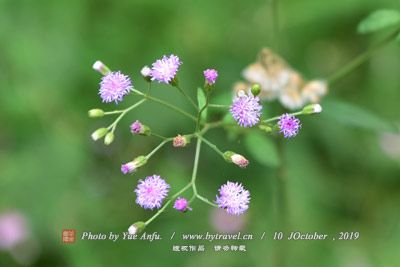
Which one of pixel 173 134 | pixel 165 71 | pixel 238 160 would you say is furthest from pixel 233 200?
pixel 173 134

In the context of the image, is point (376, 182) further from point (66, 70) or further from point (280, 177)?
point (66, 70)

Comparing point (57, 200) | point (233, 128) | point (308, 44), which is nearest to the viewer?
point (233, 128)

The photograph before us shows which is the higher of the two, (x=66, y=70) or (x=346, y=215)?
(x=66, y=70)

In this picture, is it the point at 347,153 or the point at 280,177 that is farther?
the point at 347,153

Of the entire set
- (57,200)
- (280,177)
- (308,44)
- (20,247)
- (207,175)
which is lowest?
(20,247)

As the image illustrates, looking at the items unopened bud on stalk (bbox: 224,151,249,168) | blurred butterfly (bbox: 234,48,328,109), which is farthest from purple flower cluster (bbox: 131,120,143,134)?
blurred butterfly (bbox: 234,48,328,109)

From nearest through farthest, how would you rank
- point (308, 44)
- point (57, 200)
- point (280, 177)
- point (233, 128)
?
point (233, 128), point (280, 177), point (57, 200), point (308, 44)

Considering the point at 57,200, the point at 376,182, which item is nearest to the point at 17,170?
the point at 57,200
